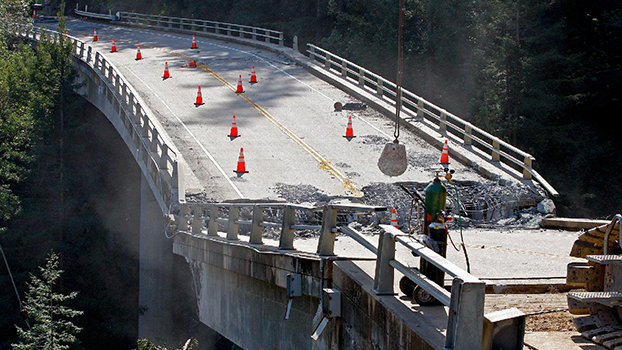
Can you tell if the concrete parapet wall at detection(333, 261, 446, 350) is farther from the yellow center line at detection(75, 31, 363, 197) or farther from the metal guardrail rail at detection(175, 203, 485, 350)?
the yellow center line at detection(75, 31, 363, 197)

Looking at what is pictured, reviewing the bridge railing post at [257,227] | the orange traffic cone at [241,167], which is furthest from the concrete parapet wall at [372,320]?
the orange traffic cone at [241,167]

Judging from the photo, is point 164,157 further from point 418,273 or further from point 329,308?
point 418,273

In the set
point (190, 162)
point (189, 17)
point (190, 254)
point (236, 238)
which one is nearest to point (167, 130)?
point (190, 162)

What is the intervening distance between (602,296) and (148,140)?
17.6 meters

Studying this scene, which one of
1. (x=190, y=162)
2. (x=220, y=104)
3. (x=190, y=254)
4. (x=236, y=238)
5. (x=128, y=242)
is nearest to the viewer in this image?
(x=236, y=238)

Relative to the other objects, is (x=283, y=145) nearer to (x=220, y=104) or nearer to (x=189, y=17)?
(x=220, y=104)

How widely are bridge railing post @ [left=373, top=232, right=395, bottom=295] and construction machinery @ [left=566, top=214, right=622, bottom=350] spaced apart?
1713mm

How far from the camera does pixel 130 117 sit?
82.8 feet

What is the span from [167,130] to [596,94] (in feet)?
69.0

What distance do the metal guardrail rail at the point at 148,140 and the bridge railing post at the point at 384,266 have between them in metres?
11.0

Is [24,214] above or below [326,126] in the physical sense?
below

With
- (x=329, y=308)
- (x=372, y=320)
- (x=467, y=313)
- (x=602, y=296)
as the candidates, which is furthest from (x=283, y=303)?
(x=467, y=313)

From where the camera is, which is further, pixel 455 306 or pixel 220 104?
pixel 220 104

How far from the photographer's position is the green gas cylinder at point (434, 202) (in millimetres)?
8492
